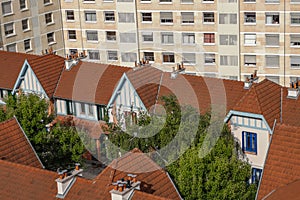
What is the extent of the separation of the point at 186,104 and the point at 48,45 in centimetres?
4223

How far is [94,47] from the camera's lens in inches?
3637

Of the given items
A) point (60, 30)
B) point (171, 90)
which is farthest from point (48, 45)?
point (171, 90)

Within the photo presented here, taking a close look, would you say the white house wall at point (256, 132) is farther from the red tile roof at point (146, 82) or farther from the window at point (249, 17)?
the window at point (249, 17)

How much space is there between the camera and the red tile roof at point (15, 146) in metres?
45.4

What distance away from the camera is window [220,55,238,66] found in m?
84.0

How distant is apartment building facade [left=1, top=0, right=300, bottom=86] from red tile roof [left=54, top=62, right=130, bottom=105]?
22471mm

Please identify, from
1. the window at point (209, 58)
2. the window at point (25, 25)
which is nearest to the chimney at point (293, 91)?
the window at point (209, 58)

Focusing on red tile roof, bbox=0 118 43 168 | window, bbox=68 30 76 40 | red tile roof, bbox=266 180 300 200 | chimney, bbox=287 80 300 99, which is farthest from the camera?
window, bbox=68 30 76 40

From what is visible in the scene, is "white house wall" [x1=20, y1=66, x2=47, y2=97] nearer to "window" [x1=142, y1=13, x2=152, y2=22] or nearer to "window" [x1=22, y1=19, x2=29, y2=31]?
"window" [x1=22, y1=19, x2=29, y2=31]

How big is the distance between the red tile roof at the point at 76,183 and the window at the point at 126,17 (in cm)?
4722

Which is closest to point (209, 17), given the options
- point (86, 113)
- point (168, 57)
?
point (168, 57)

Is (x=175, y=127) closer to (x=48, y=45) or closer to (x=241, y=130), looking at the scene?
(x=241, y=130)

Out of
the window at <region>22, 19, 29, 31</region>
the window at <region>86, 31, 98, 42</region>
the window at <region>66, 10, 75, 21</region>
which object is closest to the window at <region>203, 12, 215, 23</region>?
the window at <region>86, 31, 98, 42</region>

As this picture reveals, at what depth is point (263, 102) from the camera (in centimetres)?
5241
